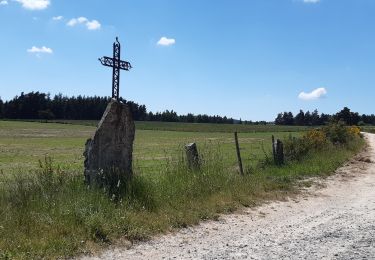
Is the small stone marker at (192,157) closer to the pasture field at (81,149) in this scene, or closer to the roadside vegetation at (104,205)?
the roadside vegetation at (104,205)

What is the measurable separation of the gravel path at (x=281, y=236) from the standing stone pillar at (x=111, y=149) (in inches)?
71.6

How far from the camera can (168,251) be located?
21.5ft

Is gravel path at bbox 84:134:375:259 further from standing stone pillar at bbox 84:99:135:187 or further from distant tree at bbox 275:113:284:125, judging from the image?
distant tree at bbox 275:113:284:125

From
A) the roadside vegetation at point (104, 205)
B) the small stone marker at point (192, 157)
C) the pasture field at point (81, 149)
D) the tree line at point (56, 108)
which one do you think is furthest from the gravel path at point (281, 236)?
the tree line at point (56, 108)

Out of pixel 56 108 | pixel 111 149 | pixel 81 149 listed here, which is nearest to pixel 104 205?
pixel 111 149

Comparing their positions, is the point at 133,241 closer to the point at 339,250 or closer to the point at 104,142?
the point at 104,142

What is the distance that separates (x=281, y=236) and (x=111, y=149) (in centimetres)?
346

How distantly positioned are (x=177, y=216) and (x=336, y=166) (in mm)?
11530

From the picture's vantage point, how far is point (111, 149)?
8812 millimetres

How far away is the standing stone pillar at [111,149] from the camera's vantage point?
8547 millimetres

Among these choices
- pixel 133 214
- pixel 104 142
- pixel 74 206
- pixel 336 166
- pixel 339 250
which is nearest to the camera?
pixel 339 250

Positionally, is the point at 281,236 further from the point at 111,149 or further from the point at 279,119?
the point at 279,119

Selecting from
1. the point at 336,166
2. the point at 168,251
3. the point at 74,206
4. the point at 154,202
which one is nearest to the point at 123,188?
the point at 154,202

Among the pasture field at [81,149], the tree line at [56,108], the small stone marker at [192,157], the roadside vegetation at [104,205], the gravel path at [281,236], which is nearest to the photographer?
the roadside vegetation at [104,205]
